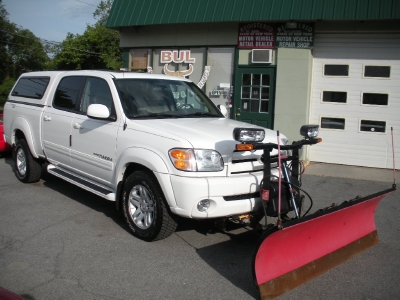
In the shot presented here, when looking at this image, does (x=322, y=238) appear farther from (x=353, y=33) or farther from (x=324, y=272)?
(x=353, y=33)

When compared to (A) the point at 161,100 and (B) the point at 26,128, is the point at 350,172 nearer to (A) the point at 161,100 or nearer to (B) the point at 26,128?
(A) the point at 161,100

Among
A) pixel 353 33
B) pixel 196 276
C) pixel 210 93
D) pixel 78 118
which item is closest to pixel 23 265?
pixel 196 276

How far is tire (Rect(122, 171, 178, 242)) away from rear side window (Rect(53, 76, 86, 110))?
6.36ft

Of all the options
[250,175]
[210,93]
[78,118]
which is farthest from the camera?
[210,93]

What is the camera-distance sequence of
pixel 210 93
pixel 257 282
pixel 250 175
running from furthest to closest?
pixel 210 93
pixel 250 175
pixel 257 282

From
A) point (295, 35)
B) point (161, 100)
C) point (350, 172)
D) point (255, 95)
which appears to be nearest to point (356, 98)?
point (350, 172)

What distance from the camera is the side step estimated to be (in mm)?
5695

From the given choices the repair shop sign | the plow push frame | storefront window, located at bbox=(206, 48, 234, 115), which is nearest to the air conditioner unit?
the repair shop sign

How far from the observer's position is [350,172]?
10078 millimetres

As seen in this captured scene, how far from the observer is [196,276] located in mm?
4418

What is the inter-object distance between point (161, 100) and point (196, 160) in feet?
5.21

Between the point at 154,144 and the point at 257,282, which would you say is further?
the point at 154,144

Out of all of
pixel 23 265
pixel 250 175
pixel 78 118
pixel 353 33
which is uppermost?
pixel 353 33

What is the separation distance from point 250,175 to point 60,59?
4083 cm
